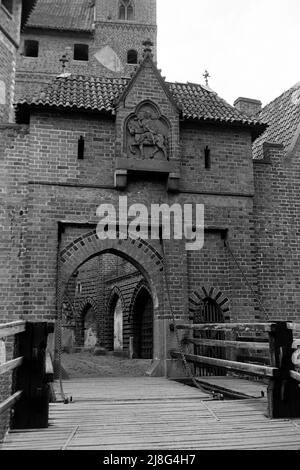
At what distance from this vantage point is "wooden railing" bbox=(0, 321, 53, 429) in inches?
235

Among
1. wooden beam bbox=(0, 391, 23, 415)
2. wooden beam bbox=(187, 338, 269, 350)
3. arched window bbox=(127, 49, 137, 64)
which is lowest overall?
wooden beam bbox=(0, 391, 23, 415)

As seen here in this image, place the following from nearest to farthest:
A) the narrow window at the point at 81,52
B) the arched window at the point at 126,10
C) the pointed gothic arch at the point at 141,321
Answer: the pointed gothic arch at the point at 141,321 → the narrow window at the point at 81,52 → the arched window at the point at 126,10

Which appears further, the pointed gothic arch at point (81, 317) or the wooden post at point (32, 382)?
the pointed gothic arch at point (81, 317)

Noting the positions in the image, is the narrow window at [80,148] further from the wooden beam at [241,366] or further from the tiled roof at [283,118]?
the tiled roof at [283,118]

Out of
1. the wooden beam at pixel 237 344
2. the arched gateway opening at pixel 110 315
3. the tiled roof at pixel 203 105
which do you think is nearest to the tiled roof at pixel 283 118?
the tiled roof at pixel 203 105

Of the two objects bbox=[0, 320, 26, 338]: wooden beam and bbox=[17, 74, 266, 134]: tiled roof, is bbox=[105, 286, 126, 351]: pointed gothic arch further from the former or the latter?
bbox=[0, 320, 26, 338]: wooden beam

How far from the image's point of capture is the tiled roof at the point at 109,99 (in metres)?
12.8

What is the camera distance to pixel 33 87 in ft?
110

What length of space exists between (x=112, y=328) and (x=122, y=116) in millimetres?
15730

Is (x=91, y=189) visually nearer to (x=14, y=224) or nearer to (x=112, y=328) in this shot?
(x=14, y=224)

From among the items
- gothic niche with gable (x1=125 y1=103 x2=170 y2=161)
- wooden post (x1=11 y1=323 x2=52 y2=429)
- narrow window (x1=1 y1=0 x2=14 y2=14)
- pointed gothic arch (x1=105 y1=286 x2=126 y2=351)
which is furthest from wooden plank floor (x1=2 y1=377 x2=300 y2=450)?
pointed gothic arch (x1=105 y1=286 x2=126 y2=351)

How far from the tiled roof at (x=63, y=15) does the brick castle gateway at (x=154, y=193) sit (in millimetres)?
22512

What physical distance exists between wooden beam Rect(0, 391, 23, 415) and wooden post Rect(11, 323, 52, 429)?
17 cm
